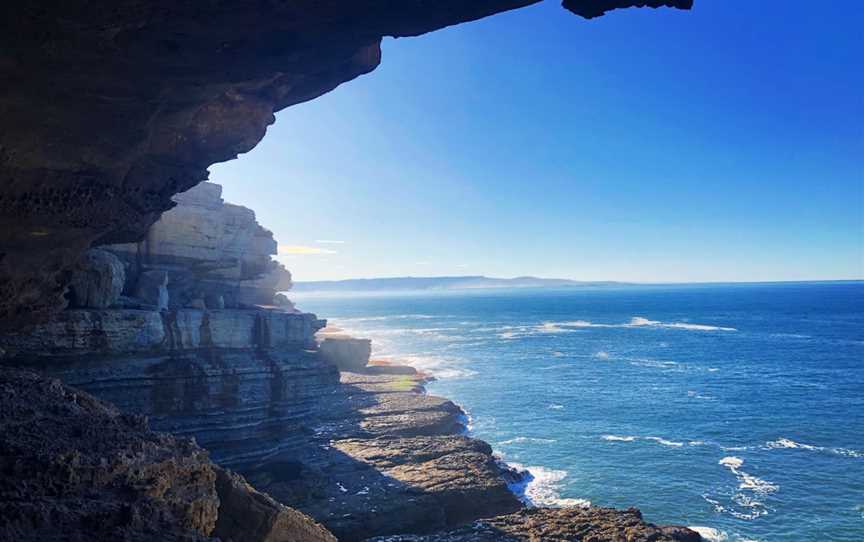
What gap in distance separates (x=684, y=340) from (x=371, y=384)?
248 feet

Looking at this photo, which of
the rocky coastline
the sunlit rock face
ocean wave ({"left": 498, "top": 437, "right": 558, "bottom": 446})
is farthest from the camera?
ocean wave ({"left": 498, "top": 437, "right": 558, "bottom": 446})

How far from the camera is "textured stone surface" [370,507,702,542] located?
2200cm

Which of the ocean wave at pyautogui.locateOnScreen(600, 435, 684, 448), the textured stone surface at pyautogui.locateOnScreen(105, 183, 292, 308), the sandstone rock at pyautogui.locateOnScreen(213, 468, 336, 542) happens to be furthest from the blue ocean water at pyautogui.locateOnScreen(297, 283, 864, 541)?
the textured stone surface at pyautogui.locateOnScreen(105, 183, 292, 308)

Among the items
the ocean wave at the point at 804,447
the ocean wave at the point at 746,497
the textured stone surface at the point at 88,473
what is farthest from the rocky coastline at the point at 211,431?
the ocean wave at the point at 804,447

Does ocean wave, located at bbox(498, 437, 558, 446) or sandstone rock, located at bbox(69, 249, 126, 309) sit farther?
ocean wave, located at bbox(498, 437, 558, 446)

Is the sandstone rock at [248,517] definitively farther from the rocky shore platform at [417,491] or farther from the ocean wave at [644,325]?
the ocean wave at [644,325]

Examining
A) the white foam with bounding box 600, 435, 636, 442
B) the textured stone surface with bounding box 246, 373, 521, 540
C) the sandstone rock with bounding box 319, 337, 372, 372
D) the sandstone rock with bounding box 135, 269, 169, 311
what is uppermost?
the sandstone rock with bounding box 135, 269, 169, 311

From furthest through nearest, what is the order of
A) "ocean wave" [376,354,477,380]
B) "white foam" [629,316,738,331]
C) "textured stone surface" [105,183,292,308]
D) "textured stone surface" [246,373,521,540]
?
1. "white foam" [629,316,738,331]
2. "ocean wave" [376,354,477,380]
3. "textured stone surface" [105,183,292,308]
4. "textured stone surface" [246,373,521,540]

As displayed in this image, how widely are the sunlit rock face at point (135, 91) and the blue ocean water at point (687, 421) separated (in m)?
27.0

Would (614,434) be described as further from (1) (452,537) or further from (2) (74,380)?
(2) (74,380)

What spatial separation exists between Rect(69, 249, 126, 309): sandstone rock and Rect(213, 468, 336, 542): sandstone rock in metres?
17.2

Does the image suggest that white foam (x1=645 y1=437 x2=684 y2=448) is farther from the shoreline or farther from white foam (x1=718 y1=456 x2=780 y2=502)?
the shoreline

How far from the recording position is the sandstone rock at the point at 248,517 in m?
15.4

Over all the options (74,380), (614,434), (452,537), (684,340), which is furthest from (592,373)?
(74,380)
